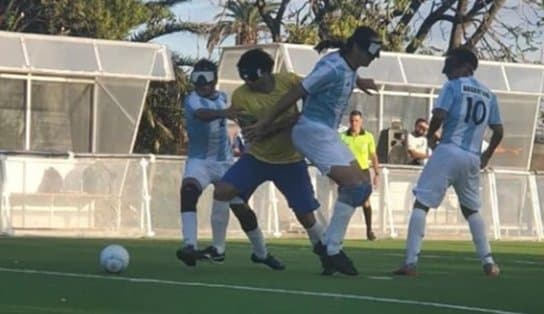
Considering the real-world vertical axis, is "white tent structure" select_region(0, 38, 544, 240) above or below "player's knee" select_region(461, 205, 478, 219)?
below

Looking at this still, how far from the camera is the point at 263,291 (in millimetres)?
10227

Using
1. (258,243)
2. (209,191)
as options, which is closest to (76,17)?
(209,191)

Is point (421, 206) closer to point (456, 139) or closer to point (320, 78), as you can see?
point (456, 139)

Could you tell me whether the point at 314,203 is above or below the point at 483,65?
above

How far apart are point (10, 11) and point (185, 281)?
29.7 meters

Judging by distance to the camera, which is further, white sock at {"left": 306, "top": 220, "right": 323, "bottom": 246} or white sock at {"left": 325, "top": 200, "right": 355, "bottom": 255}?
white sock at {"left": 306, "top": 220, "right": 323, "bottom": 246}

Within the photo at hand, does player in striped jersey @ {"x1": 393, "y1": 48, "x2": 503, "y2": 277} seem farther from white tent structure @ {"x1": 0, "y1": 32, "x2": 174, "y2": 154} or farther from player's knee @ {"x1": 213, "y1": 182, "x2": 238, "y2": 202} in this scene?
white tent structure @ {"x1": 0, "y1": 32, "x2": 174, "y2": 154}

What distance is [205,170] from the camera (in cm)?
1334

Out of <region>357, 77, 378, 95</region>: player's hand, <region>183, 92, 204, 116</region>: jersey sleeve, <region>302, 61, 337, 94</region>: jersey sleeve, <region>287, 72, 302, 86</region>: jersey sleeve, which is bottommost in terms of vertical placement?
<region>183, 92, 204, 116</region>: jersey sleeve

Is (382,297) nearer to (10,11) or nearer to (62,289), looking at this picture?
(62,289)

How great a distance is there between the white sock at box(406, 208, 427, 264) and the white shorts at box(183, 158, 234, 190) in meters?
1.91

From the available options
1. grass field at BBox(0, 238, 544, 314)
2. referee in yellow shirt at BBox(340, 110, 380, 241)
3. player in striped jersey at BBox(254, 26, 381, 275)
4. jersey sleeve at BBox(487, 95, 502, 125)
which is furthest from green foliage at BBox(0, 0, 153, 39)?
player in striped jersey at BBox(254, 26, 381, 275)

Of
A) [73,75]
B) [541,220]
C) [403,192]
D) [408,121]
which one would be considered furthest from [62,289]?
[408,121]

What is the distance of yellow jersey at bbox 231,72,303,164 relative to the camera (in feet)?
40.2
